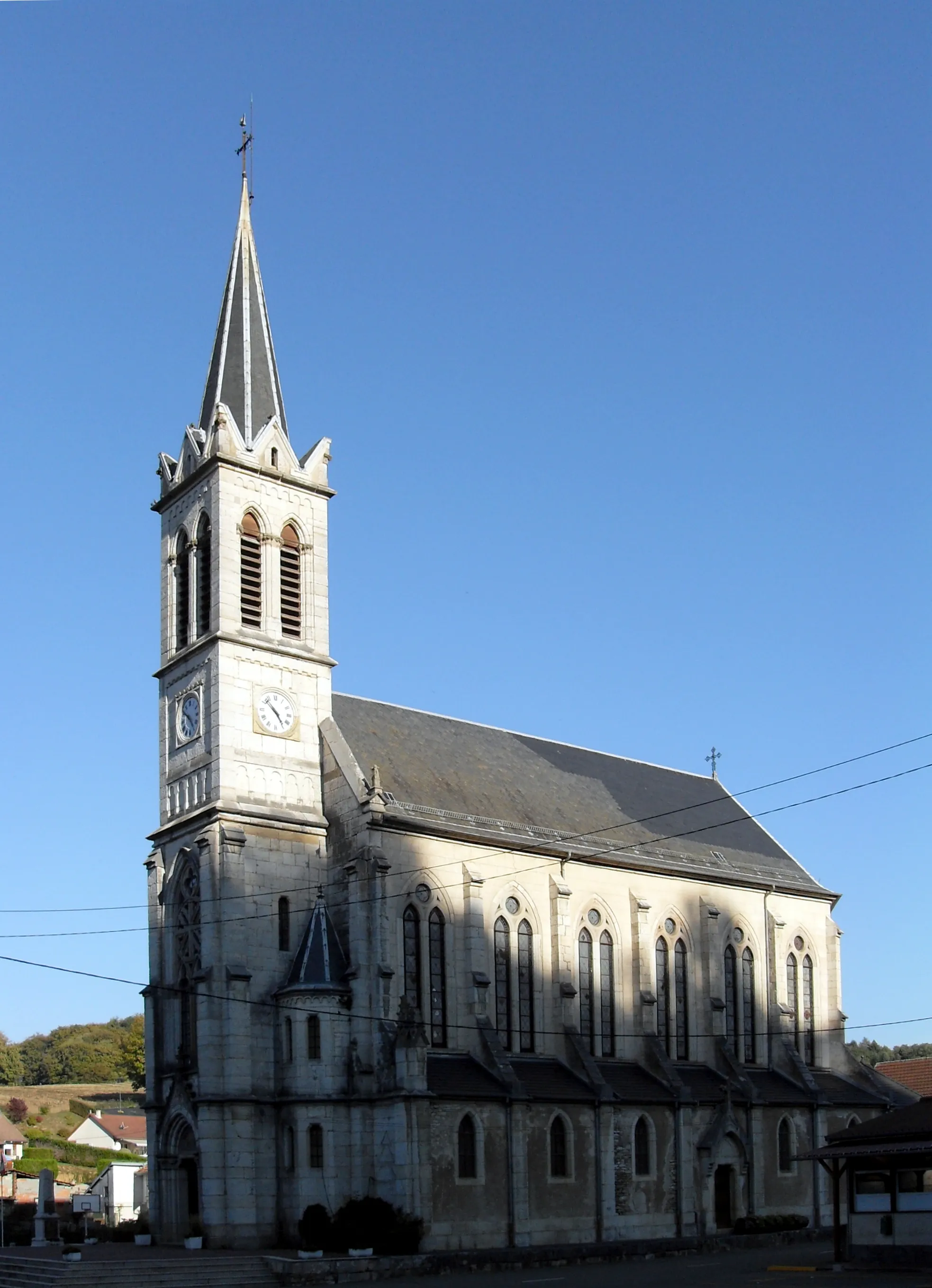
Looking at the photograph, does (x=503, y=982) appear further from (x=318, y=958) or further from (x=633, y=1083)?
(x=318, y=958)

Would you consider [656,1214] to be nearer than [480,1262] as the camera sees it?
No

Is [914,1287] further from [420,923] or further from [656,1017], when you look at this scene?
[656,1017]

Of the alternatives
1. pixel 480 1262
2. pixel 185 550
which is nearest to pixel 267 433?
pixel 185 550

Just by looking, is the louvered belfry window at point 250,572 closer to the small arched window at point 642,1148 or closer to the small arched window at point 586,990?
the small arched window at point 586,990

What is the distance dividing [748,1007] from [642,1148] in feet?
35.3

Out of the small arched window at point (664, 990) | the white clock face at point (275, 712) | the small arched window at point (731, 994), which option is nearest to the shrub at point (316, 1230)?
the white clock face at point (275, 712)

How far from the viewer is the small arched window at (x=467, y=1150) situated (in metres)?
48.3

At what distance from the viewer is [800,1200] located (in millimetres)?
60188

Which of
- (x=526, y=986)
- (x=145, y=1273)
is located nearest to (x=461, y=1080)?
(x=526, y=986)

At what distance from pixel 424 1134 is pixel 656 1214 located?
1257 cm

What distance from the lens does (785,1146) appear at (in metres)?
60.2

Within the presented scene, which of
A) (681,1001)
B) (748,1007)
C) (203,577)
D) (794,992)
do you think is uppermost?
(203,577)

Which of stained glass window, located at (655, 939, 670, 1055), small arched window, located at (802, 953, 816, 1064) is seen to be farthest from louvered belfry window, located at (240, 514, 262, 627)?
small arched window, located at (802, 953, 816, 1064)

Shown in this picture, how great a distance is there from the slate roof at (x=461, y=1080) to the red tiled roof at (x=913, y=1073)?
30.3 metres
